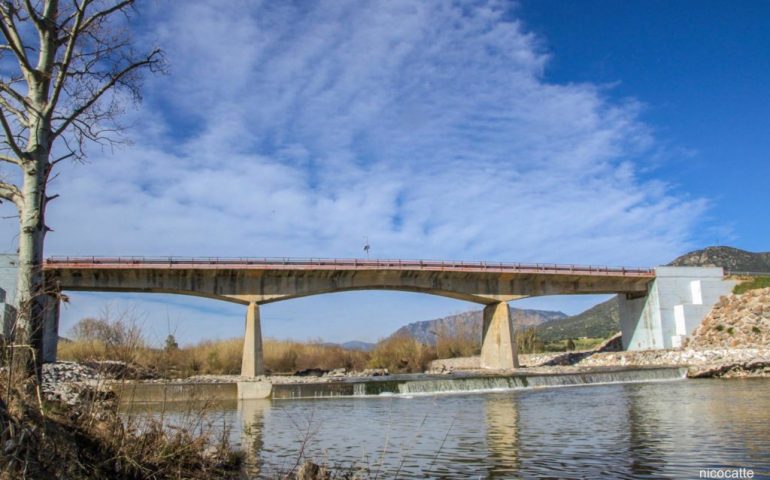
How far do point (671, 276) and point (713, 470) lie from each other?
54766mm

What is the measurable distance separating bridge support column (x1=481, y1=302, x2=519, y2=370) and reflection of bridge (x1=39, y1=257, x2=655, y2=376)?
0.09 m

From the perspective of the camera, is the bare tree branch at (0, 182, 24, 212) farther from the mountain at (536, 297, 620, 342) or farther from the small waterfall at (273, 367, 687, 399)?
the mountain at (536, 297, 620, 342)

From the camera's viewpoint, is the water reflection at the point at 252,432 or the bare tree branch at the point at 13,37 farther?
the water reflection at the point at 252,432

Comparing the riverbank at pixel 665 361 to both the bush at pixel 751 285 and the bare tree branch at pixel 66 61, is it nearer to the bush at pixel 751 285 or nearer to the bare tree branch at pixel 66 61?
the bush at pixel 751 285

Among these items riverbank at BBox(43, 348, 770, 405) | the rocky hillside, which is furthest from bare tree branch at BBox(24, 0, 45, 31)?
the rocky hillside

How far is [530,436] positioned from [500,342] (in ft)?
132

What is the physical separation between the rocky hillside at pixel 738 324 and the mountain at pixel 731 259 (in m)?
115

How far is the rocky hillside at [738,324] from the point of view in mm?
50469

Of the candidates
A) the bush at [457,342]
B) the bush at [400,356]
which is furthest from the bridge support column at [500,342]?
the bush at [457,342]

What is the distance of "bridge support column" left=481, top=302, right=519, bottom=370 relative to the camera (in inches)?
2099

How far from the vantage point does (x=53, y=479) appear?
518 centimetres

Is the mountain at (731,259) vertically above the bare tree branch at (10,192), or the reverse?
the mountain at (731,259)

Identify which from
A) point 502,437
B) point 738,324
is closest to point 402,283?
point 738,324

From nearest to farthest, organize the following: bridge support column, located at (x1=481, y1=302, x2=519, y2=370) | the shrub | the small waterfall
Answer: the small waterfall → bridge support column, located at (x1=481, y1=302, x2=519, y2=370) → the shrub
